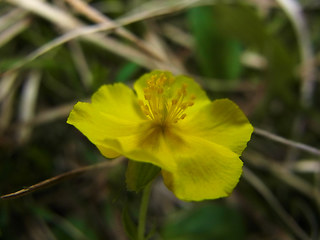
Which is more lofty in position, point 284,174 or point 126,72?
point 126,72

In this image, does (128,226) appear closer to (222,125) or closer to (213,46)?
(222,125)

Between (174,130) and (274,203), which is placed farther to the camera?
(274,203)

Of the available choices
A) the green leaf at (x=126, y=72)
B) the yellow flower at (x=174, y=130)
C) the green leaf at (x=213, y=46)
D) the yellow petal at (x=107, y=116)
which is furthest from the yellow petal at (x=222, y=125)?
the green leaf at (x=213, y=46)

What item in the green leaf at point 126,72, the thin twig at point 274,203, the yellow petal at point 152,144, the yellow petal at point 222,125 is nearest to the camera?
the yellow petal at point 152,144

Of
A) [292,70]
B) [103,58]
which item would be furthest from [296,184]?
[103,58]

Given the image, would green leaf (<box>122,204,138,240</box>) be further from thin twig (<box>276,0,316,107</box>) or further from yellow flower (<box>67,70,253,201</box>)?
thin twig (<box>276,0,316,107</box>)

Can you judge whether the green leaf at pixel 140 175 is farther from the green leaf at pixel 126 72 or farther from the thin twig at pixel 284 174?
the thin twig at pixel 284 174

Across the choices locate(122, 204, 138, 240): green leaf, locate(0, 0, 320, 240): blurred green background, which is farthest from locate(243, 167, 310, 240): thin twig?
locate(122, 204, 138, 240): green leaf

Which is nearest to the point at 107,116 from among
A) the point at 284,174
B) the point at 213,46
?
the point at 284,174
